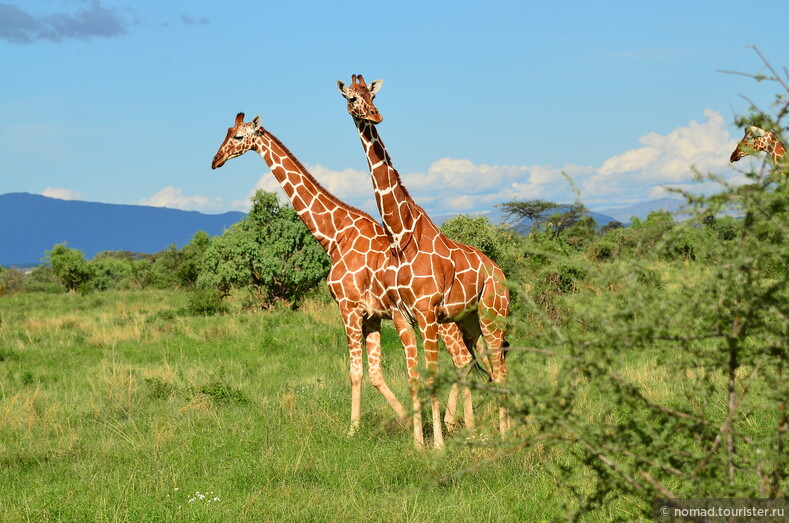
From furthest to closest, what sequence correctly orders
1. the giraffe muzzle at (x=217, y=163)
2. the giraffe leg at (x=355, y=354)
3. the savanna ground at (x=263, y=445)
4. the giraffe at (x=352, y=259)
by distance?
the giraffe muzzle at (x=217, y=163) → the giraffe leg at (x=355, y=354) → the giraffe at (x=352, y=259) → the savanna ground at (x=263, y=445)

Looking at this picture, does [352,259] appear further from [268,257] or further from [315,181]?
[268,257]

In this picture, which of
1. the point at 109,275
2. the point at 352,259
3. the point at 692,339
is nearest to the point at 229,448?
the point at 352,259

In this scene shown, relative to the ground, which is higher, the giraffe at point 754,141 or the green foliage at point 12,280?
the green foliage at point 12,280

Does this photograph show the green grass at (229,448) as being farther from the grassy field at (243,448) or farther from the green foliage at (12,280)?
the green foliage at (12,280)

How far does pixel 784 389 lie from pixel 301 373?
8879mm

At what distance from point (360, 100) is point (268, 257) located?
1251 centimetres

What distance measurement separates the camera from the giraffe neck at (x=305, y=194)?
8.88 m

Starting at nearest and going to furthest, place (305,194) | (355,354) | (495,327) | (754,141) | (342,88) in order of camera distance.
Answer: (754,141), (342,88), (495,327), (355,354), (305,194)

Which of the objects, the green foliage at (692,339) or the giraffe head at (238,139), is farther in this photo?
the giraffe head at (238,139)

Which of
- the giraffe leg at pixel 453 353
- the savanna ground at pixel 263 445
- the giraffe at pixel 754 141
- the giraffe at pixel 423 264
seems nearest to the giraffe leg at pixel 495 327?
the giraffe at pixel 423 264

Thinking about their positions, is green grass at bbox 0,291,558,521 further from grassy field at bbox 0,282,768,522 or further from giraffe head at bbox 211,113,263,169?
giraffe head at bbox 211,113,263,169

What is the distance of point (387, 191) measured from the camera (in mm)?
7555

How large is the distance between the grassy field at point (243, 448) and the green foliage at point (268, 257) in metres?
5.27

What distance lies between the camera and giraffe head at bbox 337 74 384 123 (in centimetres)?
731
